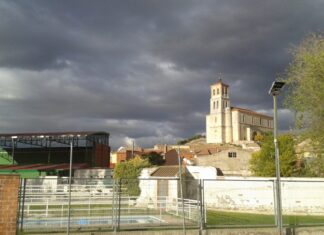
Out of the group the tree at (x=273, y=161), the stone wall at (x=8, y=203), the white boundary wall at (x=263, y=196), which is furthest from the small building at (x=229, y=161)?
the stone wall at (x=8, y=203)

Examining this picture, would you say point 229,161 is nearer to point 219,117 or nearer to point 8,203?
point 8,203

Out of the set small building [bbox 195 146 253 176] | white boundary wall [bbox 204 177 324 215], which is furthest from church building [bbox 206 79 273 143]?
white boundary wall [bbox 204 177 324 215]

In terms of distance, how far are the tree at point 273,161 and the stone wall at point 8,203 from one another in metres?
40.5

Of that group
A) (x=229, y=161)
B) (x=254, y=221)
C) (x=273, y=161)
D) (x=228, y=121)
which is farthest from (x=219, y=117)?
(x=254, y=221)

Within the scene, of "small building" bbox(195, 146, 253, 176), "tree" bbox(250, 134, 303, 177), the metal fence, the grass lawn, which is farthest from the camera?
"small building" bbox(195, 146, 253, 176)

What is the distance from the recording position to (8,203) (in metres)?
10.9

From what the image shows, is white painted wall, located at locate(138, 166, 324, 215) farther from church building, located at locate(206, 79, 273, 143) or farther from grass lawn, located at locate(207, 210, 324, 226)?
church building, located at locate(206, 79, 273, 143)

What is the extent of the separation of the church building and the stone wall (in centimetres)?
15237

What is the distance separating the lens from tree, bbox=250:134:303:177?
48.1m

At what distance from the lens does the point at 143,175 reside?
136ft

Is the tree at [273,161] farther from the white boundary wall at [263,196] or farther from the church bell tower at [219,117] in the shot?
the church bell tower at [219,117]

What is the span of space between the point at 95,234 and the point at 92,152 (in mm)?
51535

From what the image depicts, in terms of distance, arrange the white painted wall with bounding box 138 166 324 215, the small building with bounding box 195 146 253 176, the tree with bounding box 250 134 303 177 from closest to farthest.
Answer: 1. the white painted wall with bounding box 138 166 324 215
2. the tree with bounding box 250 134 303 177
3. the small building with bounding box 195 146 253 176

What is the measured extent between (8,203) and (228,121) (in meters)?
159
